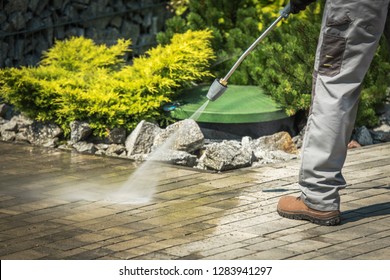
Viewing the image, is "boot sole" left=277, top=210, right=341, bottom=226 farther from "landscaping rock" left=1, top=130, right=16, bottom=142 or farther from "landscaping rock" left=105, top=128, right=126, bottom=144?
"landscaping rock" left=1, top=130, right=16, bottom=142

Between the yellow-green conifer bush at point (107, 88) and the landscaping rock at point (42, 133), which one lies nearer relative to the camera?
the yellow-green conifer bush at point (107, 88)

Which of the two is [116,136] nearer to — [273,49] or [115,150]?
[115,150]

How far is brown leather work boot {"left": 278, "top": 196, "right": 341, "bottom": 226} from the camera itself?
555cm

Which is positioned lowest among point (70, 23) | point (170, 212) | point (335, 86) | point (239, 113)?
point (170, 212)

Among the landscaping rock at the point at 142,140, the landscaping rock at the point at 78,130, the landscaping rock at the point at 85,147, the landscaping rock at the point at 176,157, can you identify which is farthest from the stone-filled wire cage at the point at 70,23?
the landscaping rock at the point at 176,157

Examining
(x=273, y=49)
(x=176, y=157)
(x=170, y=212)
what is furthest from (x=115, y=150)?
(x=170, y=212)

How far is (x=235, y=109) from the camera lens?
8.20 m

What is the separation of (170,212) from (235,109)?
7.90 feet

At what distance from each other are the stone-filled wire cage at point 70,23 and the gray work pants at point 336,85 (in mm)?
4725

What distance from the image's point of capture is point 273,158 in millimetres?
7730

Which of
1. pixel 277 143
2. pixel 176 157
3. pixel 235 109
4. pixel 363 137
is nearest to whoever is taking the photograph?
pixel 176 157

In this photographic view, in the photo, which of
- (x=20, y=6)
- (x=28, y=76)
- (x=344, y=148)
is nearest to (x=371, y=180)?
(x=344, y=148)

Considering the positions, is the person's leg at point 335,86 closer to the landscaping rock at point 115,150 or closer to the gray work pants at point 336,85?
the gray work pants at point 336,85

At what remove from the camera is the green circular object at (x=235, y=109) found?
811 cm
